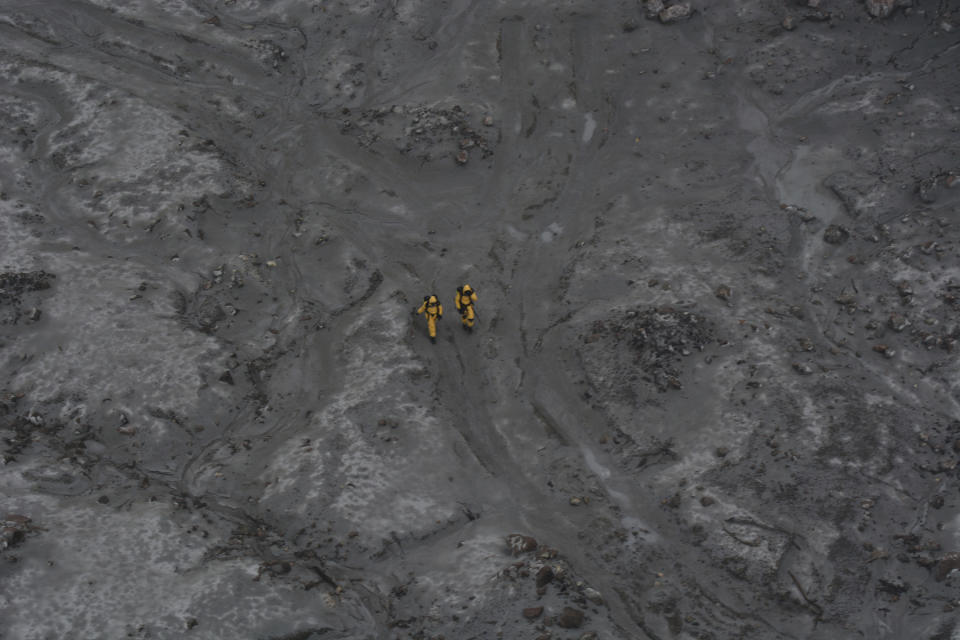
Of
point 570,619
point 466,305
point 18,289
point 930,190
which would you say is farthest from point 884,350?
point 18,289

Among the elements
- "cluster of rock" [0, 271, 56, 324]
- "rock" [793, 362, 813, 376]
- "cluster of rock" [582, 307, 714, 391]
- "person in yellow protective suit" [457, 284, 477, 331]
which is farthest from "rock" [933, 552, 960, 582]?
"cluster of rock" [0, 271, 56, 324]

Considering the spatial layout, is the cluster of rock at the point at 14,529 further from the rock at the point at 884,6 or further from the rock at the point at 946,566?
the rock at the point at 884,6

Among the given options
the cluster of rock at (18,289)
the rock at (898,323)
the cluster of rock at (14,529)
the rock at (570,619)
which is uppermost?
the rock at (898,323)

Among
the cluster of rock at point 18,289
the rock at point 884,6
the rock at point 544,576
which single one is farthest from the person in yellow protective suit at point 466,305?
the rock at point 884,6

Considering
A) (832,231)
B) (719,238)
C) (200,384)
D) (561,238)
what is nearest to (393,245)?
(561,238)

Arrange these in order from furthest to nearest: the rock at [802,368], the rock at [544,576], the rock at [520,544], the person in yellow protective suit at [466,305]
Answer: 1. the person in yellow protective suit at [466,305]
2. the rock at [802,368]
3. the rock at [520,544]
4. the rock at [544,576]
